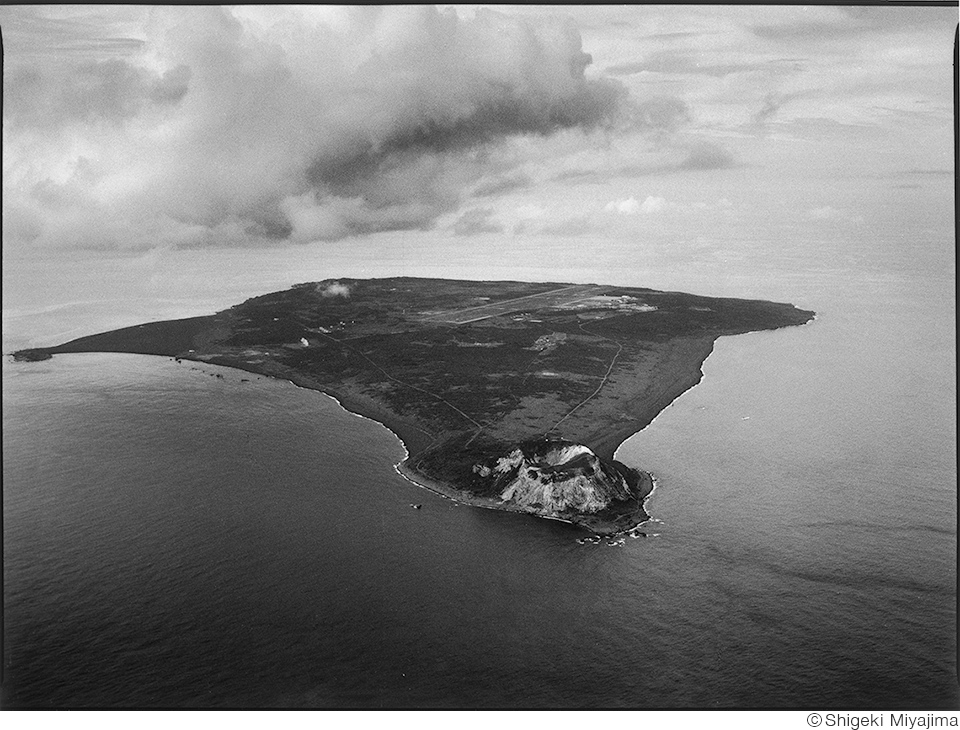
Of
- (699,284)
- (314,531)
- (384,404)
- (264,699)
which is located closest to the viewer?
(264,699)

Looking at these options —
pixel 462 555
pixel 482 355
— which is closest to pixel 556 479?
pixel 462 555

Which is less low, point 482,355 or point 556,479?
point 482,355

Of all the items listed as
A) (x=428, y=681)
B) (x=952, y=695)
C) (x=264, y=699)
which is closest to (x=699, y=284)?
(x=952, y=695)

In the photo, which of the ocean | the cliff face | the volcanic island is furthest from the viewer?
the volcanic island

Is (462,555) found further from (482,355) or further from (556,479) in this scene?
(482,355)

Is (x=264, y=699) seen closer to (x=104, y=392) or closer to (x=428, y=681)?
(x=428, y=681)
